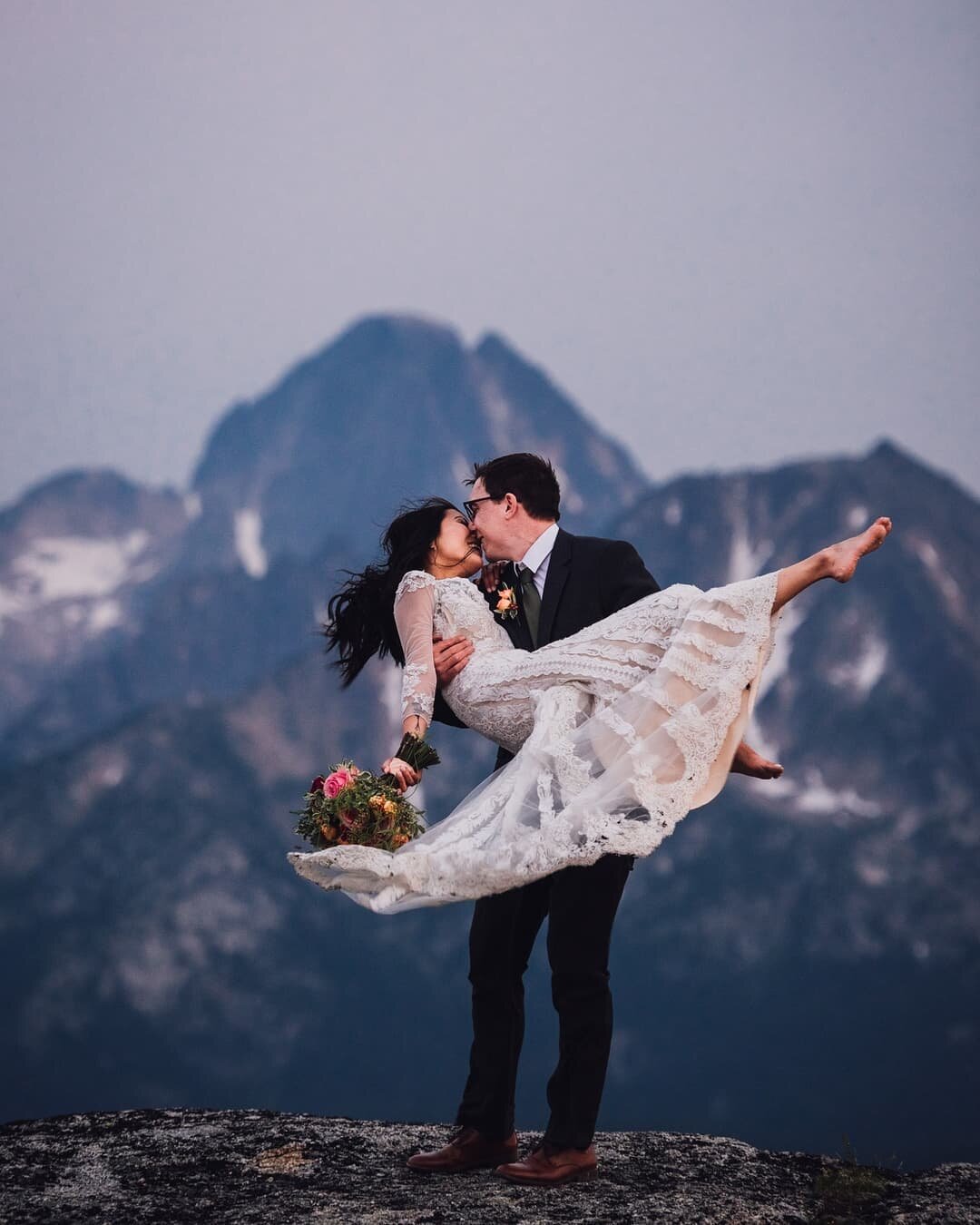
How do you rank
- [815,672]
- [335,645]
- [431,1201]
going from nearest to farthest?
[431,1201] < [335,645] < [815,672]

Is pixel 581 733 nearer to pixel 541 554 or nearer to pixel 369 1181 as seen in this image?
pixel 541 554

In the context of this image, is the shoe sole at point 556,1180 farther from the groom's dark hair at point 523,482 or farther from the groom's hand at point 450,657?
the groom's dark hair at point 523,482

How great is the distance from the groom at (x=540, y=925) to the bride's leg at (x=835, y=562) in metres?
0.50

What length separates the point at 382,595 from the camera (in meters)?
4.34

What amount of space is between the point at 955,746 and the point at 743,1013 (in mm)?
3464

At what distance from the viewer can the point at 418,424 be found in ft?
48.3

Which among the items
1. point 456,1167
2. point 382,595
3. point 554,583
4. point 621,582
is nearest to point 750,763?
point 621,582

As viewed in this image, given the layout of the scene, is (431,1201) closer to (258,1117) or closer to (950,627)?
(258,1117)

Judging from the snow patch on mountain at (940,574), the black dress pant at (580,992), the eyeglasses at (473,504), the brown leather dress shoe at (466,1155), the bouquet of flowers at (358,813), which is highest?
the snow patch on mountain at (940,574)

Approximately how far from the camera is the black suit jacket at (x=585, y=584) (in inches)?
160

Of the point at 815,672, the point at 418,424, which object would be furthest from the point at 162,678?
the point at 815,672

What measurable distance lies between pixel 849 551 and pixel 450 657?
118 centimetres

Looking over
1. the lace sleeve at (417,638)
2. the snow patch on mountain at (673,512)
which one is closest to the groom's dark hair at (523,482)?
the lace sleeve at (417,638)

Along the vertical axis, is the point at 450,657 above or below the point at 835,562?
below
